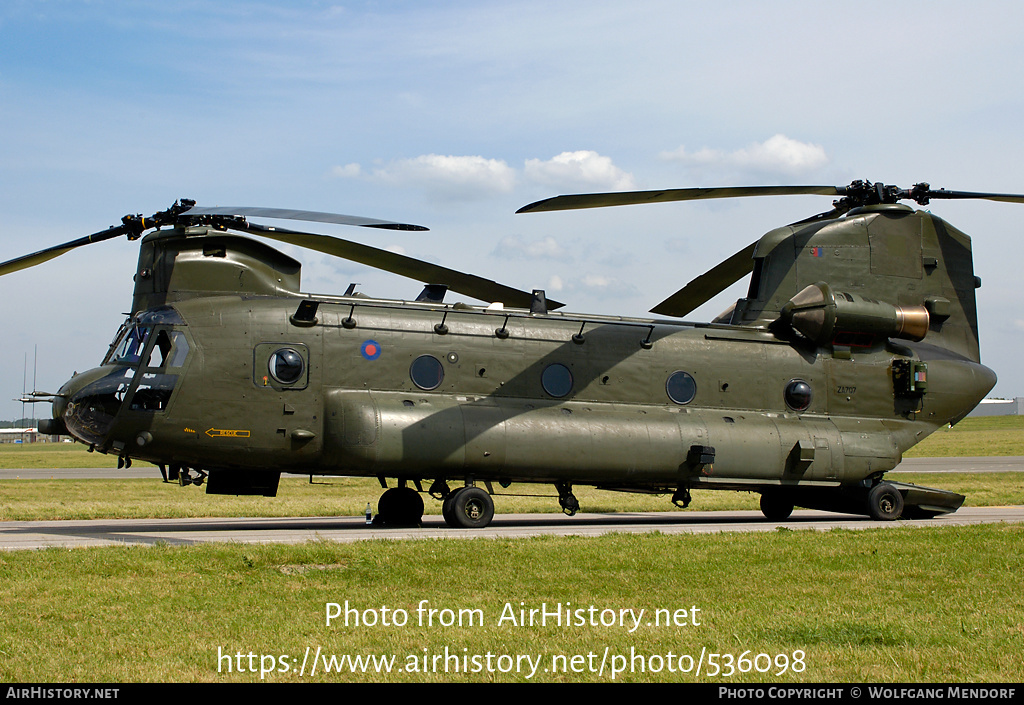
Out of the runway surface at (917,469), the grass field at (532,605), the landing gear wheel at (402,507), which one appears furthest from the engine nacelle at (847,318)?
the runway surface at (917,469)

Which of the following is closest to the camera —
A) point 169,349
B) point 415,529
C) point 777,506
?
point 169,349

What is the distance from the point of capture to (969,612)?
28.9ft

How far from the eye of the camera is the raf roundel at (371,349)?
17.3 metres

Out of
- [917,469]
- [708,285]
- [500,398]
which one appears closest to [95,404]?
[500,398]

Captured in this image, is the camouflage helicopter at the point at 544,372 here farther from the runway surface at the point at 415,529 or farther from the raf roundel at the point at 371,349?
the runway surface at the point at 415,529

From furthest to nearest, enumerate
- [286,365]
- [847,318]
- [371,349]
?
[847,318] → [371,349] → [286,365]

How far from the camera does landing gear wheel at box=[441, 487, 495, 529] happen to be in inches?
672

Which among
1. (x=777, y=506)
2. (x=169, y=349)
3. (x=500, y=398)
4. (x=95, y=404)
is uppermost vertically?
(x=169, y=349)

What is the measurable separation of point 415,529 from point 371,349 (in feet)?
10.8

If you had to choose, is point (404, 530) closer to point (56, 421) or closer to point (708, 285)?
point (56, 421)

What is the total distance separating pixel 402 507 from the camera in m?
18.4

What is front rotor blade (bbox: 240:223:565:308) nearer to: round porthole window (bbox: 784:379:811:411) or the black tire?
the black tire

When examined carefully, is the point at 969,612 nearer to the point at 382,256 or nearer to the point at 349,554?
the point at 349,554
